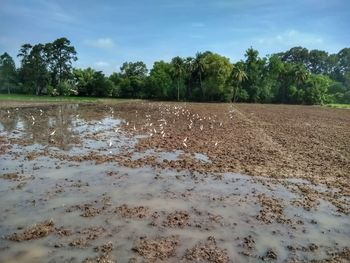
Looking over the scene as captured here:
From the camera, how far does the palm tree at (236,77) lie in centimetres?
7375

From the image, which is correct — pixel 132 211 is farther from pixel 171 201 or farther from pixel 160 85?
pixel 160 85

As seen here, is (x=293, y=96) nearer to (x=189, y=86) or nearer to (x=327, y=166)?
(x=189, y=86)

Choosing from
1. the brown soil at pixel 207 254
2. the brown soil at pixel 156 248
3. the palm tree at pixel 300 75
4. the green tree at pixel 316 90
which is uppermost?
the palm tree at pixel 300 75

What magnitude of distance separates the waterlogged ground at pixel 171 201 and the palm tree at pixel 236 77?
5536cm

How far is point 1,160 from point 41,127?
34.8ft

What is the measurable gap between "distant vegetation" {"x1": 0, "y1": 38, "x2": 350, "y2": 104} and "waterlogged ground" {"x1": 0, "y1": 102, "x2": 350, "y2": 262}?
57.3 metres

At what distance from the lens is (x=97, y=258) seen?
271 inches

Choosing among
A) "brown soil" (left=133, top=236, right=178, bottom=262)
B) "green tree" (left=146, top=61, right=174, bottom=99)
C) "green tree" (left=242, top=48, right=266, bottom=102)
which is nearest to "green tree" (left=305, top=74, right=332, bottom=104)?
"green tree" (left=242, top=48, right=266, bottom=102)

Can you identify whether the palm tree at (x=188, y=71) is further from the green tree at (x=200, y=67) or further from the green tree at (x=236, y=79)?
the green tree at (x=236, y=79)

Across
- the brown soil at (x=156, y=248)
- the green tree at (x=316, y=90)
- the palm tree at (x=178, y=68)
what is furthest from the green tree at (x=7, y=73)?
the brown soil at (x=156, y=248)

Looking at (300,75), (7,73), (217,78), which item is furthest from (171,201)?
(7,73)

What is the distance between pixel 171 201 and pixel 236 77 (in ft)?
217

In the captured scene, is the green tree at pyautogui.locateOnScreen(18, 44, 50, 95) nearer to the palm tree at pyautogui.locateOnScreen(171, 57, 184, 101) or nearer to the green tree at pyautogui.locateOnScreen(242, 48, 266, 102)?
the palm tree at pyautogui.locateOnScreen(171, 57, 184, 101)

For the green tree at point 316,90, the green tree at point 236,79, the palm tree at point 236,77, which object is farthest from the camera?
the green tree at point 316,90
